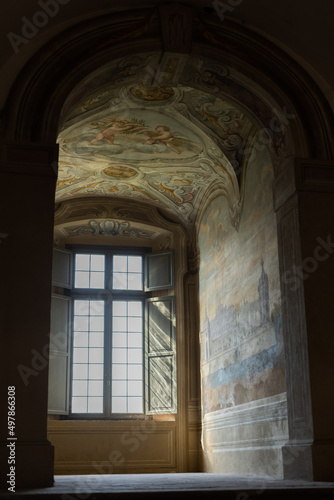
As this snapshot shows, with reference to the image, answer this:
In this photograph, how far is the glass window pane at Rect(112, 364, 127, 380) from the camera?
13.5 m

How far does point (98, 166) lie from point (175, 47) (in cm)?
503

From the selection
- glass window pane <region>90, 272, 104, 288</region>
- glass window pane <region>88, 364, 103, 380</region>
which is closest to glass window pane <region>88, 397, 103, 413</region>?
glass window pane <region>88, 364, 103, 380</region>

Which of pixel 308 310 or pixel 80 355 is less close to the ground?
pixel 80 355

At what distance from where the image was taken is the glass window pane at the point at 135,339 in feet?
45.1

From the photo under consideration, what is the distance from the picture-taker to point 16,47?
6.93 meters

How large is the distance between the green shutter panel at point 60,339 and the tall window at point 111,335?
0.02 meters

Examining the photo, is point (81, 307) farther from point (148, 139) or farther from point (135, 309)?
point (148, 139)

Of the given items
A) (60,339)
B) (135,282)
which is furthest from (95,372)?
(135,282)

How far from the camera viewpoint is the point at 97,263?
562 inches

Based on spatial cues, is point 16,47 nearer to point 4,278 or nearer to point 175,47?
point 175,47

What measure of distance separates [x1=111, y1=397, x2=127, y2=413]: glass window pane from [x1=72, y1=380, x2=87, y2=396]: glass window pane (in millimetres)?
624

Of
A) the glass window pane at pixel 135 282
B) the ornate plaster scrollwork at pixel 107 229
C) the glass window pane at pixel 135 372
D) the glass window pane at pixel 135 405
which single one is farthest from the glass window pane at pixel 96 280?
the glass window pane at pixel 135 405

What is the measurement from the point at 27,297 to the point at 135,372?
778 cm

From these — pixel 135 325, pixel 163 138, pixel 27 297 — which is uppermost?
pixel 163 138
